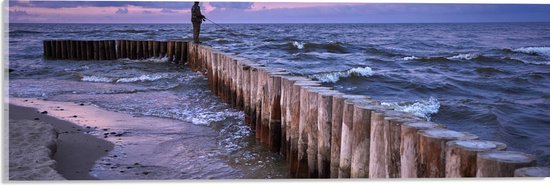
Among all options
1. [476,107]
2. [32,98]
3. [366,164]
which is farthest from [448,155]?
[32,98]

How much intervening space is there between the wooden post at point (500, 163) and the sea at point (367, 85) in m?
2.03

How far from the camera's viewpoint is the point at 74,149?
4.90 meters

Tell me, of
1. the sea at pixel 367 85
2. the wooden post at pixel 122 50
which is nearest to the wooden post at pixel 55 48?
the sea at pixel 367 85

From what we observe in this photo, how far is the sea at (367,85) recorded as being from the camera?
5520 mm

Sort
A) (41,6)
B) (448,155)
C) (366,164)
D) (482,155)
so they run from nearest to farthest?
(482,155) → (448,155) → (366,164) → (41,6)

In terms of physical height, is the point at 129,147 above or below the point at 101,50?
below

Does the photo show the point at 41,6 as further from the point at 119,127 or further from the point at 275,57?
the point at 275,57

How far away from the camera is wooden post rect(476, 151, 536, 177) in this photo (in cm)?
257

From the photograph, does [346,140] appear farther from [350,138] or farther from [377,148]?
[377,148]

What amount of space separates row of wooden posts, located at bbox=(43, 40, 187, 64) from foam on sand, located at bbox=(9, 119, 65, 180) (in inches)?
322

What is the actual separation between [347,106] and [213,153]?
1662mm

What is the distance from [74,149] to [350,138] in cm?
251

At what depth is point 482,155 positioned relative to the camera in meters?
2.65

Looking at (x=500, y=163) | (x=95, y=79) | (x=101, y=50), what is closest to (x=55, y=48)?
(x=101, y=50)
